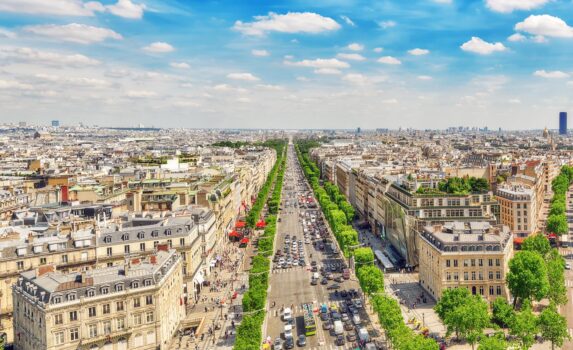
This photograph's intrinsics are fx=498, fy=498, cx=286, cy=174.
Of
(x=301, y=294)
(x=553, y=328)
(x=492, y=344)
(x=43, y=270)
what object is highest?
(x=43, y=270)

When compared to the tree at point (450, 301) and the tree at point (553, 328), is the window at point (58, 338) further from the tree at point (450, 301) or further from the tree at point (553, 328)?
the tree at point (553, 328)

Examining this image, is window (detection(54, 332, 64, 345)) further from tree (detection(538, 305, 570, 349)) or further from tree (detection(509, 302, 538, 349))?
tree (detection(538, 305, 570, 349))

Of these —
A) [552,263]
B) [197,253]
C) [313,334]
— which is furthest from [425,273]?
[197,253]

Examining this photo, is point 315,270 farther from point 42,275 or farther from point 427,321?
point 42,275

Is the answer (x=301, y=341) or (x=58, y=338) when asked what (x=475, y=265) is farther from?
(x=58, y=338)

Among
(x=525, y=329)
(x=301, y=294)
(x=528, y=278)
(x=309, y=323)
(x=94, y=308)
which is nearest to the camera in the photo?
(x=525, y=329)

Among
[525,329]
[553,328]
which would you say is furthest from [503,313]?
[553,328]

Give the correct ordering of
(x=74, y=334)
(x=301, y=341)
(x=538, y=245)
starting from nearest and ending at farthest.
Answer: (x=74, y=334)
(x=301, y=341)
(x=538, y=245)
